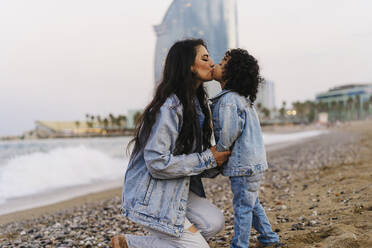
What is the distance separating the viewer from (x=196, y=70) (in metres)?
2.36

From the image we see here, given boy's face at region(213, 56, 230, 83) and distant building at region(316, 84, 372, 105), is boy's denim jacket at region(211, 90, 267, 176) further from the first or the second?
distant building at region(316, 84, 372, 105)

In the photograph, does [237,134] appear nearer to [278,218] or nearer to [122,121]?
[278,218]

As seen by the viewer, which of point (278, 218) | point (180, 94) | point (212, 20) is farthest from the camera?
point (212, 20)

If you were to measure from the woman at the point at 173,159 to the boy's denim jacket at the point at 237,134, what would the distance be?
8 cm

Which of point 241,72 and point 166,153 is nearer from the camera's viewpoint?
point 166,153

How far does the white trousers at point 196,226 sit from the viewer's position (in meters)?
2.29

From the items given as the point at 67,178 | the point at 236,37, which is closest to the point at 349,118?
the point at 236,37

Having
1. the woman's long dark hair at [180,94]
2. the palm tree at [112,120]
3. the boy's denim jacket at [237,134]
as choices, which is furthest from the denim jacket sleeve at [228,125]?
the palm tree at [112,120]

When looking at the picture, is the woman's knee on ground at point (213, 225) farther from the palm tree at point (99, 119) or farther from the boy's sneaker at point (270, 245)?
the palm tree at point (99, 119)

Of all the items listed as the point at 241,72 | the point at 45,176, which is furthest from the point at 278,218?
the point at 45,176

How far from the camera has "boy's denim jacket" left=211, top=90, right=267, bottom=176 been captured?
7.67ft

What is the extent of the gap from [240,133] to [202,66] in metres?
0.55

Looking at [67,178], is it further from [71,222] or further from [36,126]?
[36,126]

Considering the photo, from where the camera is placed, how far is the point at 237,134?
7.75ft
